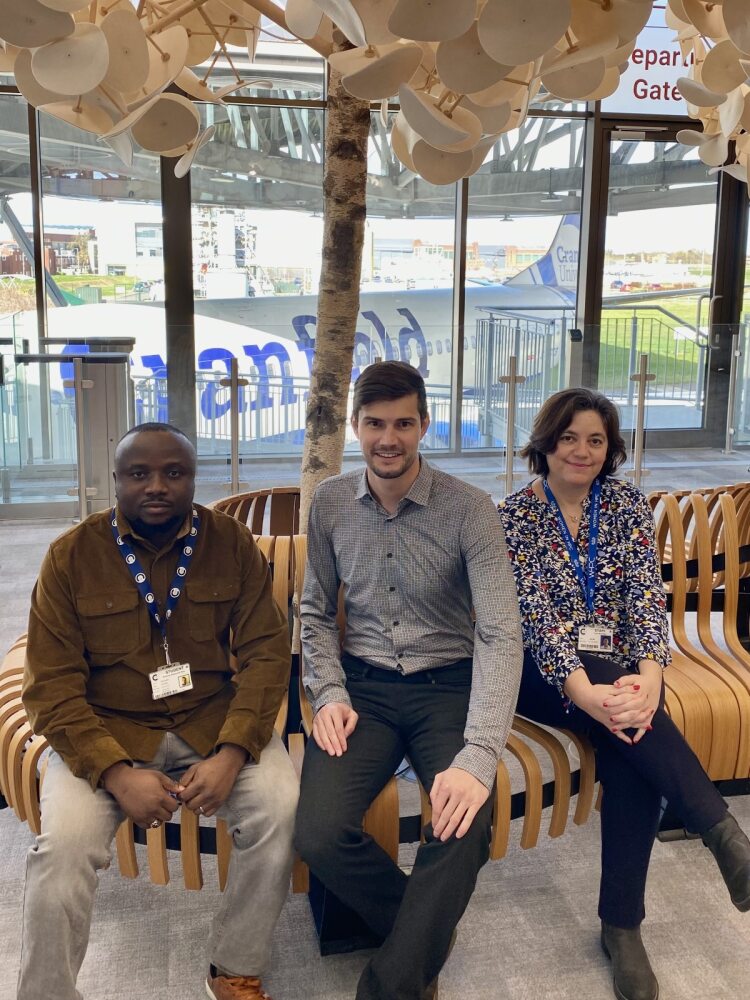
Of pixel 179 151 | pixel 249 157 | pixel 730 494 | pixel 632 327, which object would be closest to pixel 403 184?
pixel 249 157

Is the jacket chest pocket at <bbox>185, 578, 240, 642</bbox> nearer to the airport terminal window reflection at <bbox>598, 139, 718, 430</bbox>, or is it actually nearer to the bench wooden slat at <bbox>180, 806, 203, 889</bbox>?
the bench wooden slat at <bbox>180, 806, 203, 889</bbox>

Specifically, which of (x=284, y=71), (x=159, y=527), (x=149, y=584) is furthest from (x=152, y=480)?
(x=284, y=71)

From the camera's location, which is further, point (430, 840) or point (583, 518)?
point (583, 518)

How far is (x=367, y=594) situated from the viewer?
2.58 m

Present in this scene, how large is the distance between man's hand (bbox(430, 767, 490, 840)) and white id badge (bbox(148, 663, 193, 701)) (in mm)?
635

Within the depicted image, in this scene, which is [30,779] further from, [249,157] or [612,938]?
[249,157]

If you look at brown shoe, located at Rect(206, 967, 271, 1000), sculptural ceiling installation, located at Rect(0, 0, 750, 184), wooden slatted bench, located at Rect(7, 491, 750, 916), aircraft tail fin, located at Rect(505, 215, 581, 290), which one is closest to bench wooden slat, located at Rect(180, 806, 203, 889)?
wooden slatted bench, located at Rect(7, 491, 750, 916)

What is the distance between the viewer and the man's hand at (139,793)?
2.17 metres

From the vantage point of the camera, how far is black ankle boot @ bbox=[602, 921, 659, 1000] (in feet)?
7.69

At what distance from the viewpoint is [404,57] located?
1729 millimetres

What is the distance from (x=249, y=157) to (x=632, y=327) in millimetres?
3536

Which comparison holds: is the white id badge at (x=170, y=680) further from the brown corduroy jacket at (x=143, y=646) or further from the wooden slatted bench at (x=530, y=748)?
the wooden slatted bench at (x=530, y=748)

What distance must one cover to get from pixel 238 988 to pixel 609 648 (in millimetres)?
1243

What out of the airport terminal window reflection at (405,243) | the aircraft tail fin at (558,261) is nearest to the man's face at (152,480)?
the airport terminal window reflection at (405,243)
